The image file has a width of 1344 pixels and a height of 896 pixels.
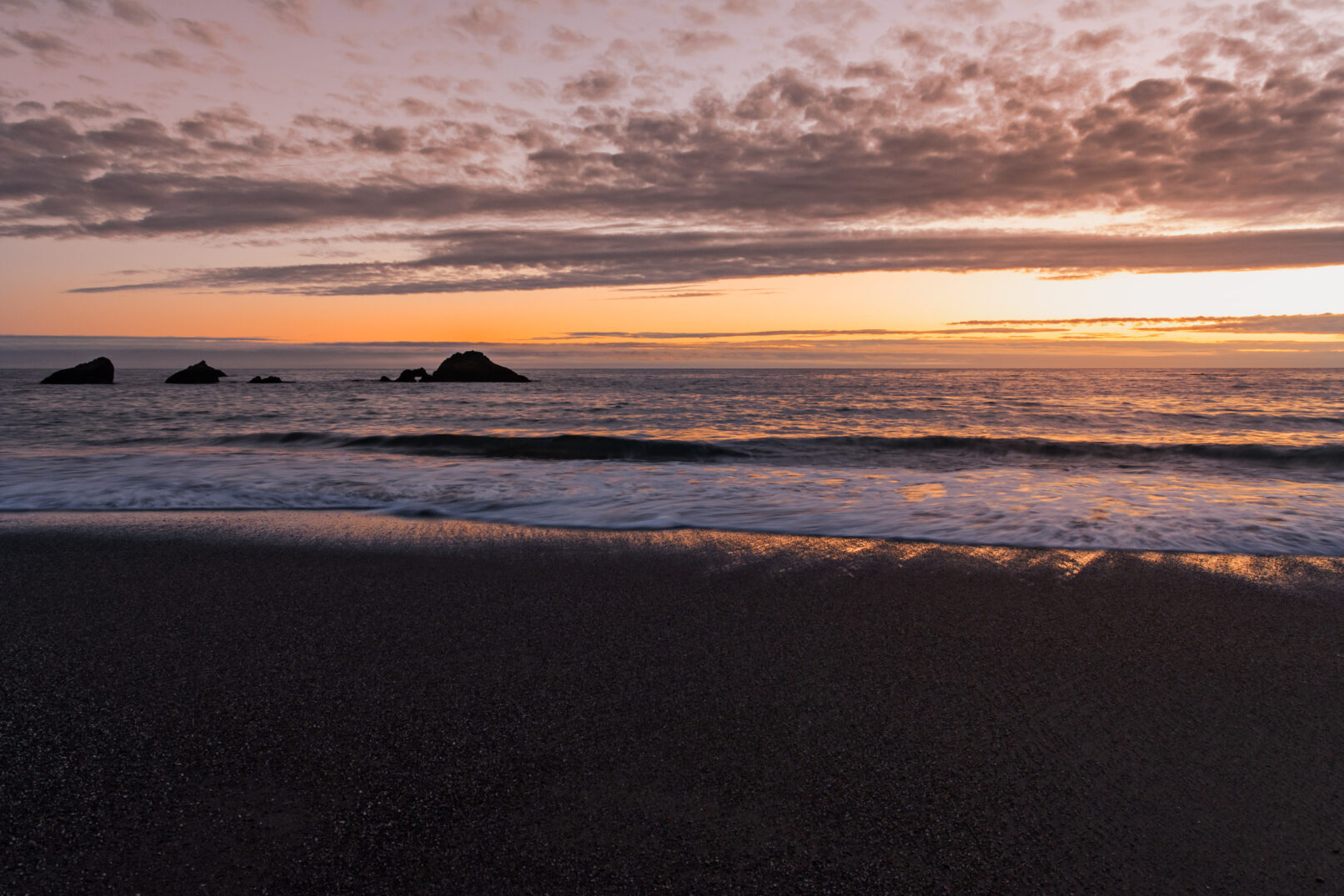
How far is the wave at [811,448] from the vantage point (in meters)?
12.6

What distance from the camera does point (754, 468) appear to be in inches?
431

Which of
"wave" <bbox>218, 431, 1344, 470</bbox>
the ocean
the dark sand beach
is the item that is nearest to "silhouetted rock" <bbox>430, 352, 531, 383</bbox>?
the ocean

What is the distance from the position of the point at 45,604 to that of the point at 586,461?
8.35m

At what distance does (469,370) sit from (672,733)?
5384 cm

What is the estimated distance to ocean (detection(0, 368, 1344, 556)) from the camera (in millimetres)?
6504

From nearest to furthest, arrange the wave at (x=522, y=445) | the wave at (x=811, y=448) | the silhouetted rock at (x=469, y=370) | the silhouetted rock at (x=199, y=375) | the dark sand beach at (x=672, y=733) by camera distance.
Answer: the dark sand beach at (x=672, y=733) → the wave at (x=811, y=448) → the wave at (x=522, y=445) → the silhouetted rock at (x=199, y=375) → the silhouetted rock at (x=469, y=370)

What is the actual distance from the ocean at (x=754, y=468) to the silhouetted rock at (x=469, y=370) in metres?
29.6

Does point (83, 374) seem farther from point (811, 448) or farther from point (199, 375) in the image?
point (811, 448)

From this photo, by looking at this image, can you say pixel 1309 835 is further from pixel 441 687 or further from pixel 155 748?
pixel 155 748

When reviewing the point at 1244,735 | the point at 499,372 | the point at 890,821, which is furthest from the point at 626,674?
the point at 499,372

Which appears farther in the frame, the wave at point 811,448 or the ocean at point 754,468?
the wave at point 811,448

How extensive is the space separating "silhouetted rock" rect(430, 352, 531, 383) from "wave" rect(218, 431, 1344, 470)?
3803 centimetres

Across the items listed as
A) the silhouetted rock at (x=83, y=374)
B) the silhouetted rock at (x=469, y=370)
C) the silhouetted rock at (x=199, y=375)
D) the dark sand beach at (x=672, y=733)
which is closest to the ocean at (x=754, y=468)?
the dark sand beach at (x=672, y=733)

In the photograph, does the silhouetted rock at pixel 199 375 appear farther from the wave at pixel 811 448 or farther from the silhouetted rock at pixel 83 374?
the wave at pixel 811 448
